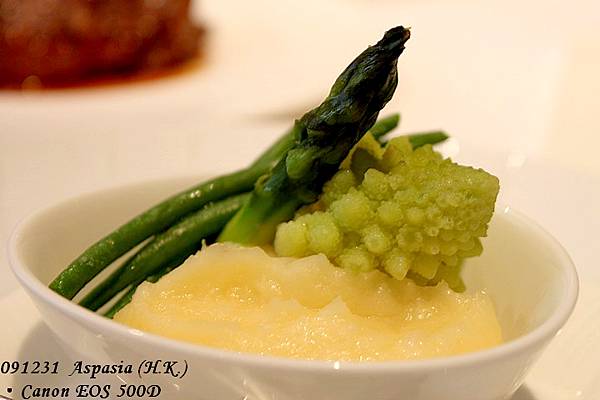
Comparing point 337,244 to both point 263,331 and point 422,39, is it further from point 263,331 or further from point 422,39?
point 422,39

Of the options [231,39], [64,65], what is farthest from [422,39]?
[64,65]

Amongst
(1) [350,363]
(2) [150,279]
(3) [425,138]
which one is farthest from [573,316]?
(2) [150,279]

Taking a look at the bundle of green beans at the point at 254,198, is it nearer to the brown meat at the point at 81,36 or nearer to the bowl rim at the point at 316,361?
the bowl rim at the point at 316,361

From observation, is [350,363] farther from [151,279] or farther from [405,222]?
[151,279]

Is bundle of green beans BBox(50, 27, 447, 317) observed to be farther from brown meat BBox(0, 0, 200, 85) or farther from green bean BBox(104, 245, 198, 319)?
brown meat BBox(0, 0, 200, 85)

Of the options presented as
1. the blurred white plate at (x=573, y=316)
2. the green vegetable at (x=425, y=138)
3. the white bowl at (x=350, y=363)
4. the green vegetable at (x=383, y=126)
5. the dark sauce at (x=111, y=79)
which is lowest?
the dark sauce at (x=111, y=79)

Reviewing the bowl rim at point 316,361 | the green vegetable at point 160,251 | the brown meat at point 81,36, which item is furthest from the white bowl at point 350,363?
the brown meat at point 81,36

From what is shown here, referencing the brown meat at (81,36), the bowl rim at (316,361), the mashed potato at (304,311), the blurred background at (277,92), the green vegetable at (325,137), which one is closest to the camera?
the bowl rim at (316,361)
